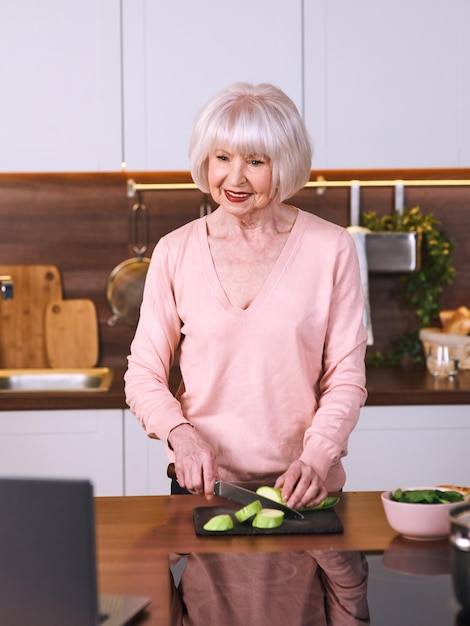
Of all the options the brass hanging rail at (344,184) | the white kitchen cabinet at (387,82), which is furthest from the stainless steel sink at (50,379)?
the white kitchen cabinet at (387,82)

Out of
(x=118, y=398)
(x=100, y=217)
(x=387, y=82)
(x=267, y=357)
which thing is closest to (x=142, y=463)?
(x=118, y=398)

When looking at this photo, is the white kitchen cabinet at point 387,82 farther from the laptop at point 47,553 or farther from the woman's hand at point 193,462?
the laptop at point 47,553

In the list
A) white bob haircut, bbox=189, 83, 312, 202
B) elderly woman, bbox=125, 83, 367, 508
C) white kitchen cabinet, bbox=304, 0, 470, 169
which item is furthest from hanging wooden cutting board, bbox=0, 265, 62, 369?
white bob haircut, bbox=189, 83, 312, 202

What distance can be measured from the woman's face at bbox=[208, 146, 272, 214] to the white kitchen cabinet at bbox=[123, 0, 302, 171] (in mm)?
1261

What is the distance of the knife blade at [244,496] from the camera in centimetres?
148

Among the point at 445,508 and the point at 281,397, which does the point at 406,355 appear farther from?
the point at 445,508

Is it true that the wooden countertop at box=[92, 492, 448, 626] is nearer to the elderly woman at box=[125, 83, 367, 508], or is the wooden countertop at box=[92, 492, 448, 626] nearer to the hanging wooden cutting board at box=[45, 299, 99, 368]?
the elderly woman at box=[125, 83, 367, 508]

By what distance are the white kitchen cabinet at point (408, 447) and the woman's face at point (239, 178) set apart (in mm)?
1216

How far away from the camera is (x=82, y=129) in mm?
2920

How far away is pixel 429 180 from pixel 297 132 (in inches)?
67.1

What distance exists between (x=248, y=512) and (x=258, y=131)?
656 millimetres

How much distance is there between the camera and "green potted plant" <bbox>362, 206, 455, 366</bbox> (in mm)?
3232

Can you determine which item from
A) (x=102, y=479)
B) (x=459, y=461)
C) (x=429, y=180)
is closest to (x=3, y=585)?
(x=102, y=479)

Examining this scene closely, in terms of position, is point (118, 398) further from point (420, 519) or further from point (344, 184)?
point (420, 519)
